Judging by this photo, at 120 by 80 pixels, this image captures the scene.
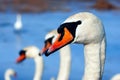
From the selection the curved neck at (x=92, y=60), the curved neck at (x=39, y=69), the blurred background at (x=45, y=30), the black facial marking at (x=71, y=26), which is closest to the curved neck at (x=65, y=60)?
the curved neck at (x=39, y=69)

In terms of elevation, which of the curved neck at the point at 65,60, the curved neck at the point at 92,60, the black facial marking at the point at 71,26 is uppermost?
the black facial marking at the point at 71,26

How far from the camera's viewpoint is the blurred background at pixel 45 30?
13.0m

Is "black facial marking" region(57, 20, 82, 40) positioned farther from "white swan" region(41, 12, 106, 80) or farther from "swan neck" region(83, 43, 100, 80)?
"swan neck" region(83, 43, 100, 80)

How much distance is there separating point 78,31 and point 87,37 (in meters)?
0.08

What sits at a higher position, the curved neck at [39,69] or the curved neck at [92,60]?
the curved neck at [92,60]

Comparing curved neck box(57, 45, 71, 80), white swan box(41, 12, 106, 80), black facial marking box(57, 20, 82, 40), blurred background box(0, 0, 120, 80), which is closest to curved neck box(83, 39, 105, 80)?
white swan box(41, 12, 106, 80)

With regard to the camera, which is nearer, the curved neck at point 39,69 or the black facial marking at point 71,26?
the black facial marking at point 71,26

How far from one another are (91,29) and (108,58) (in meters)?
11.3

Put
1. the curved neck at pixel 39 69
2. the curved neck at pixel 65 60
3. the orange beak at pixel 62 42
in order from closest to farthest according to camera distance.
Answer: the orange beak at pixel 62 42, the curved neck at pixel 65 60, the curved neck at pixel 39 69

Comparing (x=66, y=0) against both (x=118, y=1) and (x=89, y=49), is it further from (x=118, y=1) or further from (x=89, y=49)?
(x=89, y=49)

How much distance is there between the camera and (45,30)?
19.5 meters

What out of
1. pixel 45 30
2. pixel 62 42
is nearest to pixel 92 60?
pixel 62 42

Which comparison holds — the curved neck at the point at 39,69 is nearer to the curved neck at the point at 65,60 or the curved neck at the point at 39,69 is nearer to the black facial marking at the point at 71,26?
the curved neck at the point at 65,60

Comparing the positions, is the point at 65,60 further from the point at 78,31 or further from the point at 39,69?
the point at 78,31
